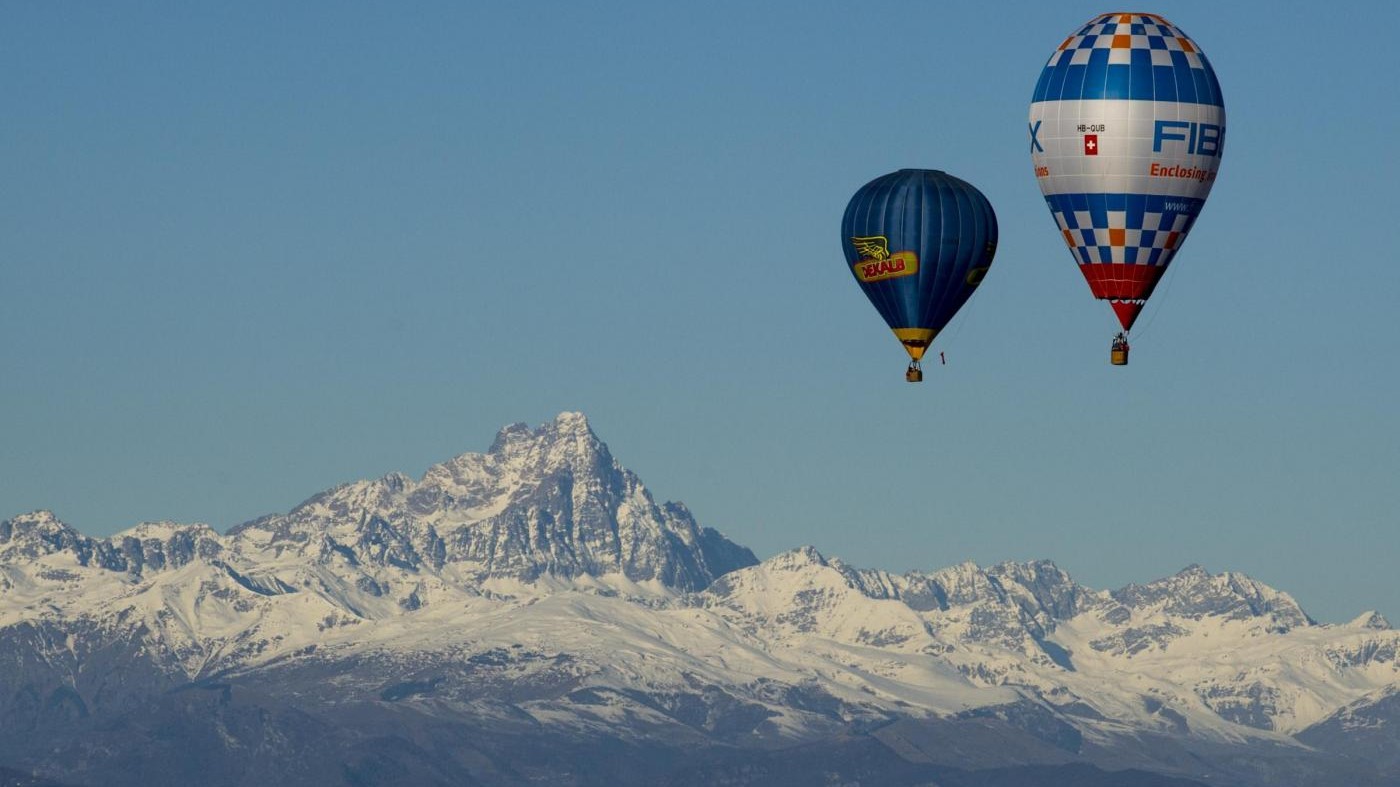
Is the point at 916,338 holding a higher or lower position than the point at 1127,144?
lower

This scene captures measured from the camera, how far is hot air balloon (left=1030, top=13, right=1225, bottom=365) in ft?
561

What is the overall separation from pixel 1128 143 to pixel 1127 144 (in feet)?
0.27

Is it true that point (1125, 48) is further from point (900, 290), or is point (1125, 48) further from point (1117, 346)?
point (900, 290)

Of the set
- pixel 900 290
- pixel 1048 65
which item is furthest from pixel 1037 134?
pixel 900 290

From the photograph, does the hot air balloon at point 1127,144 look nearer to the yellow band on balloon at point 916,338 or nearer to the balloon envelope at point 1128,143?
the balloon envelope at point 1128,143

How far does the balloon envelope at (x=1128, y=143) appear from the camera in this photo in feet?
562

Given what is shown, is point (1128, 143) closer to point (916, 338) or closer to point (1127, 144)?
point (1127, 144)

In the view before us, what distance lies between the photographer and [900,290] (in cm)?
19912

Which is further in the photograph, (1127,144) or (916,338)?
(916,338)

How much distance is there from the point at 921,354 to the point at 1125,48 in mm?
33305

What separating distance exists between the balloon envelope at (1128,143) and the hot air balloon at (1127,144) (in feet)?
0.19

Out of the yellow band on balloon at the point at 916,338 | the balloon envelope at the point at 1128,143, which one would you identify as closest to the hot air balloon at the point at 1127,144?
the balloon envelope at the point at 1128,143

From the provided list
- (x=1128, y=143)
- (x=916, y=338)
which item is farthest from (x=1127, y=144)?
(x=916, y=338)

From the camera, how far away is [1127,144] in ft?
561
